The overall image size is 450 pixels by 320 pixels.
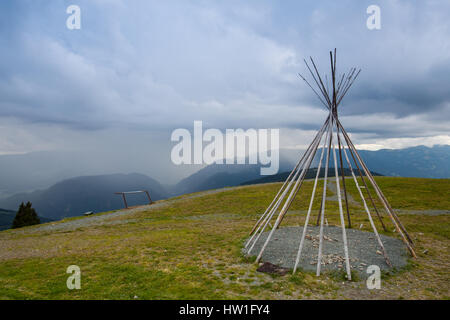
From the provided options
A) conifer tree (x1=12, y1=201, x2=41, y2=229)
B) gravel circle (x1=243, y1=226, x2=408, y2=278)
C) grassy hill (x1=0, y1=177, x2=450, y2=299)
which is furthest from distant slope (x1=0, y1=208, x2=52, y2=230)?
gravel circle (x1=243, y1=226, x2=408, y2=278)

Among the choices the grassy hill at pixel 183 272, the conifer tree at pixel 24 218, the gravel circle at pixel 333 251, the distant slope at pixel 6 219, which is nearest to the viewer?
the grassy hill at pixel 183 272

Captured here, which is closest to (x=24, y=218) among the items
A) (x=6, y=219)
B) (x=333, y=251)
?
(x=333, y=251)

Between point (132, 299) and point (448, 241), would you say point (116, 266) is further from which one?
point (448, 241)

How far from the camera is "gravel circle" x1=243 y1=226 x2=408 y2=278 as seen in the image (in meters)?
8.30

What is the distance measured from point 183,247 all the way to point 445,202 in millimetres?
30111

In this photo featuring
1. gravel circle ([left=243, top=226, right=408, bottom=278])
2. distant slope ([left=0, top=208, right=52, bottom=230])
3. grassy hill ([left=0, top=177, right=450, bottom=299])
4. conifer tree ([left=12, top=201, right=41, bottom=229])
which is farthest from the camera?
distant slope ([left=0, top=208, right=52, bottom=230])

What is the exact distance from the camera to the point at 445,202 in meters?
A: 25.5

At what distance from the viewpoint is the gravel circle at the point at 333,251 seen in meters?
8.30

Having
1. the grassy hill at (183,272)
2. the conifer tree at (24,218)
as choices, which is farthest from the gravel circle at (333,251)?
the conifer tree at (24,218)

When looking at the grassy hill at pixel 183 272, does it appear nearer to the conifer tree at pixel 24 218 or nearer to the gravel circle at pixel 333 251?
the gravel circle at pixel 333 251

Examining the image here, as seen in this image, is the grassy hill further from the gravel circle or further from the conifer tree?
the conifer tree

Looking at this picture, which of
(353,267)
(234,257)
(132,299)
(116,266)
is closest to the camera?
(132,299)

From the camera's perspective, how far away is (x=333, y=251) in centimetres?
944
